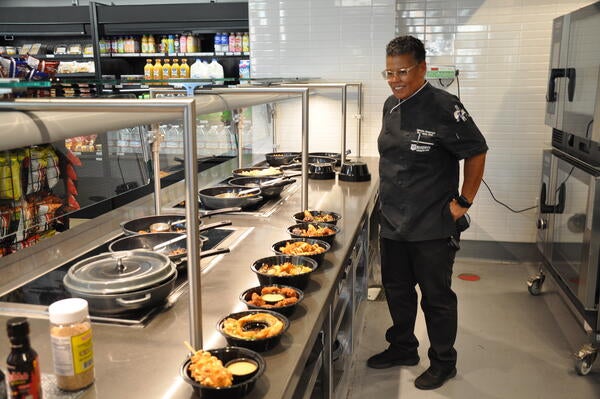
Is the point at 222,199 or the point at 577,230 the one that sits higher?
the point at 222,199

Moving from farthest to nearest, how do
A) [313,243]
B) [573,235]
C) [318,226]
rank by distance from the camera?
[573,235] → [318,226] → [313,243]

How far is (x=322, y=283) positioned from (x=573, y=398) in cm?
176

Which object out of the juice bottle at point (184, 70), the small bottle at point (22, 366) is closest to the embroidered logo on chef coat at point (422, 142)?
the small bottle at point (22, 366)

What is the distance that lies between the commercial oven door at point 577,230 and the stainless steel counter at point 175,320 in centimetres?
122

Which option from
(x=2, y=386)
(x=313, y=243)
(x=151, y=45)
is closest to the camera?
(x=2, y=386)

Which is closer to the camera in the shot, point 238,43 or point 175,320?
point 175,320

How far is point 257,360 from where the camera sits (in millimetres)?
1203

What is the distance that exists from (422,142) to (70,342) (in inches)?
73.9

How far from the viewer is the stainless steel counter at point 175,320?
1201 millimetres

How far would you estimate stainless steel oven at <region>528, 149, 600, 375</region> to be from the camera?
9.42 ft

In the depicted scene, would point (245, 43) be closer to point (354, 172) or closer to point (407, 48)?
point (354, 172)

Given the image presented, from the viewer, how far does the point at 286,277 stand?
1.65m

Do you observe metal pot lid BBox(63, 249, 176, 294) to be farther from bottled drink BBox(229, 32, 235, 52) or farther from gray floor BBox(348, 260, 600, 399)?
bottled drink BBox(229, 32, 235, 52)

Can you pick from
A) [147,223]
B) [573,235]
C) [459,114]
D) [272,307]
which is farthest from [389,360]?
[272,307]
